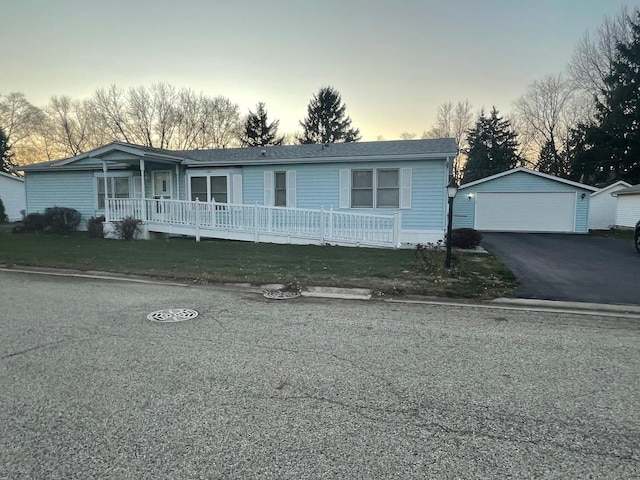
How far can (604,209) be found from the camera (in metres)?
25.8

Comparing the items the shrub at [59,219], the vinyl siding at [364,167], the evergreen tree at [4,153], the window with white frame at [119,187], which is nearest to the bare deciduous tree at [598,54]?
the vinyl siding at [364,167]

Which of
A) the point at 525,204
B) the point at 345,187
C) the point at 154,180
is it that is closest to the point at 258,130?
the point at 154,180

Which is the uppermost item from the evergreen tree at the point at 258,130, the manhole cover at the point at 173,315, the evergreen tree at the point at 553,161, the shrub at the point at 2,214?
the evergreen tree at the point at 258,130

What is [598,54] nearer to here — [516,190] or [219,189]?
[516,190]

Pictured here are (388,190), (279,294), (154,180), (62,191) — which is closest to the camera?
(279,294)

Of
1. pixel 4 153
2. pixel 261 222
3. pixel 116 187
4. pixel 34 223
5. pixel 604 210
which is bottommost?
pixel 34 223

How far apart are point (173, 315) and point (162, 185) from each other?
1273cm

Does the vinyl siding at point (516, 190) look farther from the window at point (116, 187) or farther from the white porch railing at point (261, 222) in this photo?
the window at point (116, 187)

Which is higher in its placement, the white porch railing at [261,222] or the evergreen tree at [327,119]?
the evergreen tree at [327,119]

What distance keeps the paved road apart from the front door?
1181cm

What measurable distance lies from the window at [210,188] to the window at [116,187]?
324 centimetres

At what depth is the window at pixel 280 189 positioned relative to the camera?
14.8 metres

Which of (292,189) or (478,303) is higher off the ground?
(292,189)

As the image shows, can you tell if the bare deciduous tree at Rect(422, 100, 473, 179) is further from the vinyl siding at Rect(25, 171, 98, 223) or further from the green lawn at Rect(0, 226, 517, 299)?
the vinyl siding at Rect(25, 171, 98, 223)
